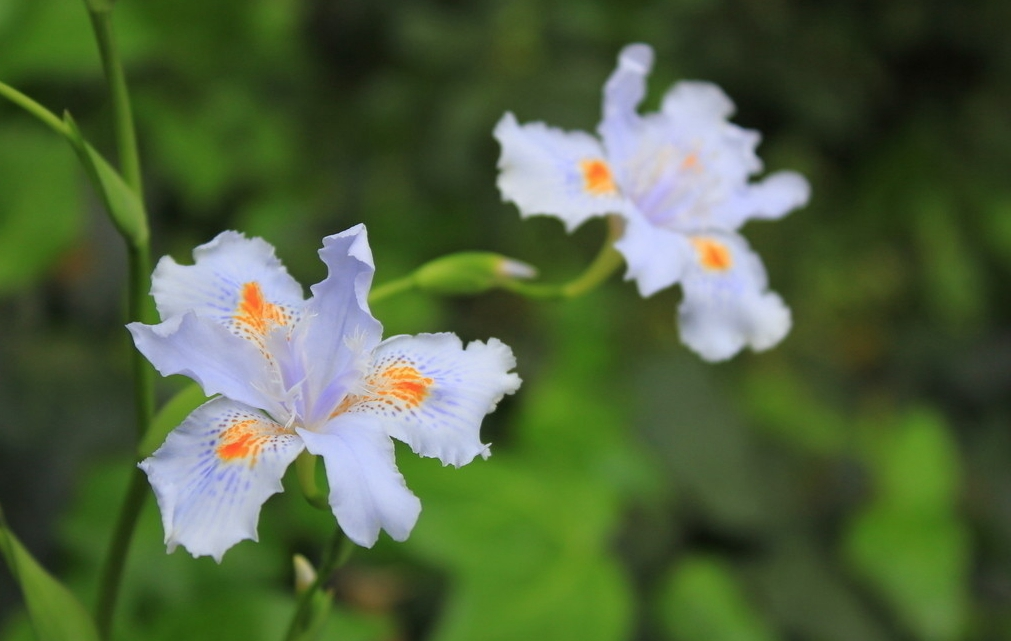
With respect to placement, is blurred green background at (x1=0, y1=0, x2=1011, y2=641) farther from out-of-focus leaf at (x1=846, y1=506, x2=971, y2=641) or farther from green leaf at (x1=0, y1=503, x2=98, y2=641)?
green leaf at (x1=0, y1=503, x2=98, y2=641)

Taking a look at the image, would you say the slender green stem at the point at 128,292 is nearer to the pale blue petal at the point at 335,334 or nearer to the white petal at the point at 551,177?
the pale blue petal at the point at 335,334

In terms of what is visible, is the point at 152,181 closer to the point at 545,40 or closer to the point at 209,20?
the point at 209,20

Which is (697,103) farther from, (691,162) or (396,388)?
(396,388)

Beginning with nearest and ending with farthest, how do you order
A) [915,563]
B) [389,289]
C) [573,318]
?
[389,289], [915,563], [573,318]

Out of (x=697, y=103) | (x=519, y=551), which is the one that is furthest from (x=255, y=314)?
(x=519, y=551)

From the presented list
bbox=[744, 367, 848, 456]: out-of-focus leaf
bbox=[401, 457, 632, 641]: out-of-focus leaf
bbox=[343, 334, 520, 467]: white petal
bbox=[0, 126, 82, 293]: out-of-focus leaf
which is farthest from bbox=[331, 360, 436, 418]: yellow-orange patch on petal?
bbox=[744, 367, 848, 456]: out-of-focus leaf

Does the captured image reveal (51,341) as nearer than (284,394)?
No

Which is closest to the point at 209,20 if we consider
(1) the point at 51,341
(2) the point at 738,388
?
(1) the point at 51,341
